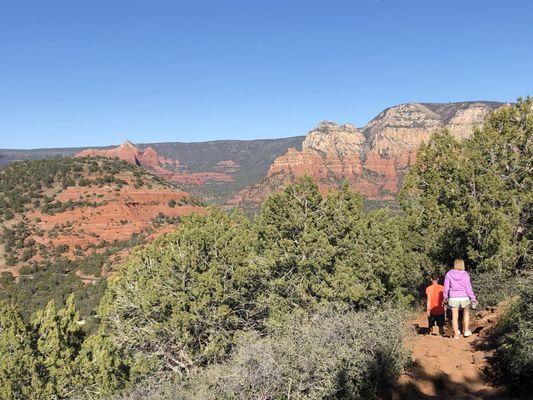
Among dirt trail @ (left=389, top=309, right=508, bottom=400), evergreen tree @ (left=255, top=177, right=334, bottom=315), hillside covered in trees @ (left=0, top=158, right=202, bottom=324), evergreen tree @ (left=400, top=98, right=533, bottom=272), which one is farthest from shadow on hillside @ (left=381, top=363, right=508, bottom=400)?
hillside covered in trees @ (left=0, top=158, right=202, bottom=324)

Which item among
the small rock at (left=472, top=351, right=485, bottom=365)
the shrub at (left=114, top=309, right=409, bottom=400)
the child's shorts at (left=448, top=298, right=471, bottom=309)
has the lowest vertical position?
the small rock at (left=472, top=351, right=485, bottom=365)

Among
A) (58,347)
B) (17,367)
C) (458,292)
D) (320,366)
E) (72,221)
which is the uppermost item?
(458,292)

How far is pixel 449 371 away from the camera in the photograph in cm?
903

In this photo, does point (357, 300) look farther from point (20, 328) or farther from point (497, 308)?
point (20, 328)

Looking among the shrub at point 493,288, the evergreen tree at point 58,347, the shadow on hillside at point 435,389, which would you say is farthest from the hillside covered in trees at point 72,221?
the shadow on hillside at point 435,389

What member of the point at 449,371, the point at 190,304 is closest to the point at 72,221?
→ the point at 190,304

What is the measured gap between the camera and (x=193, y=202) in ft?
264

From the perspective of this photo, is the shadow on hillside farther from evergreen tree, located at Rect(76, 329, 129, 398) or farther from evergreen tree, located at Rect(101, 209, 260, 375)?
evergreen tree, located at Rect(76, 329, 129, 398)

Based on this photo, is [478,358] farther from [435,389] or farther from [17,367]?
[17,367]

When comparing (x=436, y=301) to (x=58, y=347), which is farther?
(x=58, y=347)

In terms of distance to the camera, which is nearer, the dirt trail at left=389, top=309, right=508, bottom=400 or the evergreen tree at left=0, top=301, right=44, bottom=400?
the dirt trail at left=389, top=309, right=508, bottom=400

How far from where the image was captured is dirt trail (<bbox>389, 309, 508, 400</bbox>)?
27.1 feet

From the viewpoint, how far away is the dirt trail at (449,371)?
827 centimetres

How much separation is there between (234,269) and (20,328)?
10.8 m
